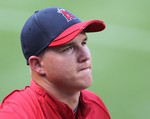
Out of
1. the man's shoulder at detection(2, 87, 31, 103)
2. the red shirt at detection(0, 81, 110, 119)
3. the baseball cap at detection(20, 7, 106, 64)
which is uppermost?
the baseball cap at detection(20, 7, 106, 64)

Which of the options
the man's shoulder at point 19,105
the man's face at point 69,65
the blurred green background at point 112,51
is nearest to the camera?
the man's shoulder at point 19,105

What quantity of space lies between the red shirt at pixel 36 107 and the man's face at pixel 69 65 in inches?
2.7

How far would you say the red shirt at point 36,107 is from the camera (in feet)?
4.41

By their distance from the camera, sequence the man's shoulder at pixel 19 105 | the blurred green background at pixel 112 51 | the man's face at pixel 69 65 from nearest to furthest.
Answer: the man's shoulder at pixel 19 105 < the man's face at pixel 69 65 < the blurred green background at pixel 112 51

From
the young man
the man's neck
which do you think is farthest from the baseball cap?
the man's neck

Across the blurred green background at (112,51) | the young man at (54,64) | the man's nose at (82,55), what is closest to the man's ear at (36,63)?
the young man at (54,64)

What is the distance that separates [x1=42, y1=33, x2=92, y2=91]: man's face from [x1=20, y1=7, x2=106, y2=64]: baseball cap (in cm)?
3

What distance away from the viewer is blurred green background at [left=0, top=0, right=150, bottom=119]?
3.00 m

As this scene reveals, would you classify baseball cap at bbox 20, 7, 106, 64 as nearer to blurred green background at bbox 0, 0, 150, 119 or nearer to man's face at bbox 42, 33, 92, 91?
man's face at bbox 42, 33, 92, 91

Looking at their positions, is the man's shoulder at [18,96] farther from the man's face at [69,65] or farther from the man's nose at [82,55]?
the man's nose at [82,55]

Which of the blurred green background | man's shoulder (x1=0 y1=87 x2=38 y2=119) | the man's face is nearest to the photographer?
man's shoulder (x1=0 y1=87 x2=38 y2=119)

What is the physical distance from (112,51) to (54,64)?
218 centimetres

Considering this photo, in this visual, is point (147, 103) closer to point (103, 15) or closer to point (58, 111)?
point (103, 15)

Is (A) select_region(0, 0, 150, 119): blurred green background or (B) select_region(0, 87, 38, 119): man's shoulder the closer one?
(B) select_region(0, 87, 38, 119): man's shoulder
